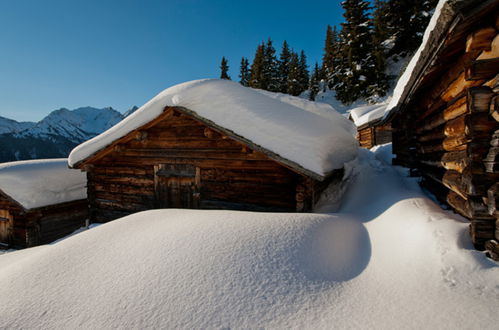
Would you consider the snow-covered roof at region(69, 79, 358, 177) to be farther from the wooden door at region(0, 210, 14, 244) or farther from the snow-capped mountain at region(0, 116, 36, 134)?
the snow-capped mountain at region(0, 116, 36, 134)

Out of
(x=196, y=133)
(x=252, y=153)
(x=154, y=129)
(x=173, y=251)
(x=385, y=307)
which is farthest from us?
(x=154, y=129)

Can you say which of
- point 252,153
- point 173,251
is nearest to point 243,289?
point 173,251

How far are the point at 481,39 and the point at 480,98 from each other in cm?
62

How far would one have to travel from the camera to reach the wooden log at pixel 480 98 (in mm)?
2484

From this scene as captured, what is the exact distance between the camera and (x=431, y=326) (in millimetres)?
1827

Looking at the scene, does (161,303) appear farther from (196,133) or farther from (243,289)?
(196,133)

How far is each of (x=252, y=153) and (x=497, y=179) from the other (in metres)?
4.37

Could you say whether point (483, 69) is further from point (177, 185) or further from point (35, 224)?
point (35, 224)

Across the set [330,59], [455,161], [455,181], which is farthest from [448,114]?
[330,59]

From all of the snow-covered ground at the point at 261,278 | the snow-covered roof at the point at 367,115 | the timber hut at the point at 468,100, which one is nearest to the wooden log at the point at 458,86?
the timber hut at the point at 468,100

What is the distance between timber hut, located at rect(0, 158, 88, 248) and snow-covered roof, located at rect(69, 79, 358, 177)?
5.46m

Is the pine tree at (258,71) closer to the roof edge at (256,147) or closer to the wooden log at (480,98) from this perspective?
the roof edge at (256,147)

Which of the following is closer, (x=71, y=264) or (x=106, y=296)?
(x=106, y=296)

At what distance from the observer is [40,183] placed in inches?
447
